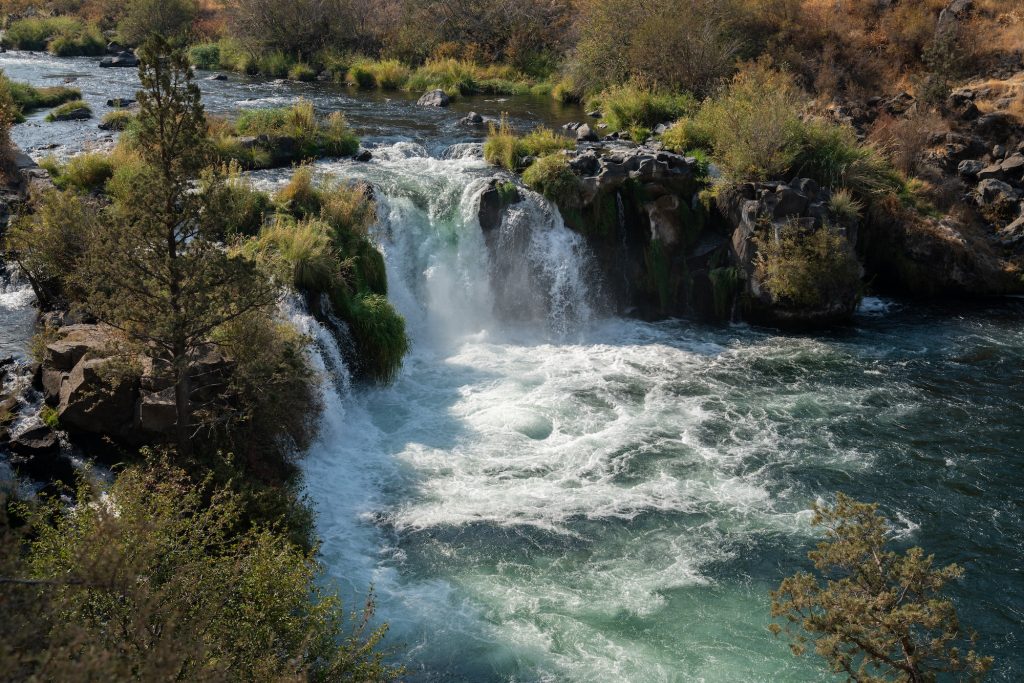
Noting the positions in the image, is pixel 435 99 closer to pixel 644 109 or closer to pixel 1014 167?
pixel 644 109

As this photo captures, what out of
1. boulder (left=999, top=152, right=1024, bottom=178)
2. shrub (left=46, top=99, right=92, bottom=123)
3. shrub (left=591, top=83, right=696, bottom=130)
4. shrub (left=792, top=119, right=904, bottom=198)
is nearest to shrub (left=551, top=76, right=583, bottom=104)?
shrub (left=591, top=83, right=696, bottom=130)

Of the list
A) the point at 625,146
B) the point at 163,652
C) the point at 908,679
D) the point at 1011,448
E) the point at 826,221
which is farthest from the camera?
the point at 625,146

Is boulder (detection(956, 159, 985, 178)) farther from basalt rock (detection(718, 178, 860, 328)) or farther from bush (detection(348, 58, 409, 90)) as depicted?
bush (detection(348, 58, 409, 90))

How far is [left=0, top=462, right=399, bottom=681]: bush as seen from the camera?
5234 mm

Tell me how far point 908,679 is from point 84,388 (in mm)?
10842

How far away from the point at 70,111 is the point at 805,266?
76.7ft

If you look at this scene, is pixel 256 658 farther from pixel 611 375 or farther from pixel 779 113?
pixel 779 113

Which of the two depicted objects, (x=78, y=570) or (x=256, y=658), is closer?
(x=78, y=570)

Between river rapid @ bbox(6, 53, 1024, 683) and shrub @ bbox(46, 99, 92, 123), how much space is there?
4.91m

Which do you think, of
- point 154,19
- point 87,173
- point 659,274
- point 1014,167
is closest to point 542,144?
point 659,274

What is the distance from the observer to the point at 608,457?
13734 mm

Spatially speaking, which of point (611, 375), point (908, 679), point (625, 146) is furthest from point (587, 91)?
point (908, 679)

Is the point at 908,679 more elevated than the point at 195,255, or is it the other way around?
the point at 195,255

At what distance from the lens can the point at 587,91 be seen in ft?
109
